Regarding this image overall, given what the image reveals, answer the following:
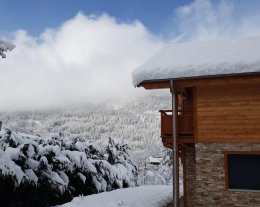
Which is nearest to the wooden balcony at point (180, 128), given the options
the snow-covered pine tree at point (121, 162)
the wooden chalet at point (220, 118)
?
the wooden chalet at point (220, 118)

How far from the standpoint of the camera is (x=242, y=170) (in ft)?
42.1

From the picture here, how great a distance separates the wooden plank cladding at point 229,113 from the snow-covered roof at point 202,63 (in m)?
1.00

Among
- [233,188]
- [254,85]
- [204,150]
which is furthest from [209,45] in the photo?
[233,188]

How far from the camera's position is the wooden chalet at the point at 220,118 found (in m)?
12.4

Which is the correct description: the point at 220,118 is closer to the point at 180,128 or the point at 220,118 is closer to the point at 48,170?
the point at 180,128

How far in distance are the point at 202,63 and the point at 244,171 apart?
3921mm

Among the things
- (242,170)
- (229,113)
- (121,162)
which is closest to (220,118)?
(229,113)

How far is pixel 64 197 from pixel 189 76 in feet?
28.1

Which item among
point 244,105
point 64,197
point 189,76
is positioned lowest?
point 64,197

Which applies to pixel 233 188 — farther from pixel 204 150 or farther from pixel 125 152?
pixel 125 152

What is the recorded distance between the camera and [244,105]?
12891 mm

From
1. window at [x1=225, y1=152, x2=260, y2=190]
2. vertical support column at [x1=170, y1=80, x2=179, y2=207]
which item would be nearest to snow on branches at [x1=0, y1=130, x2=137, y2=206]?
vertical support column at [x1=170, y1=80, x2=179, y2=207]

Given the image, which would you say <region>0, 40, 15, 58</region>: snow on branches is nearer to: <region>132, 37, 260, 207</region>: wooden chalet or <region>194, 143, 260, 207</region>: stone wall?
<region>132, 37, 260, 207</region>: wooden chalet

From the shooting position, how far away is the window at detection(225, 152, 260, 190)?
12.6 metres
